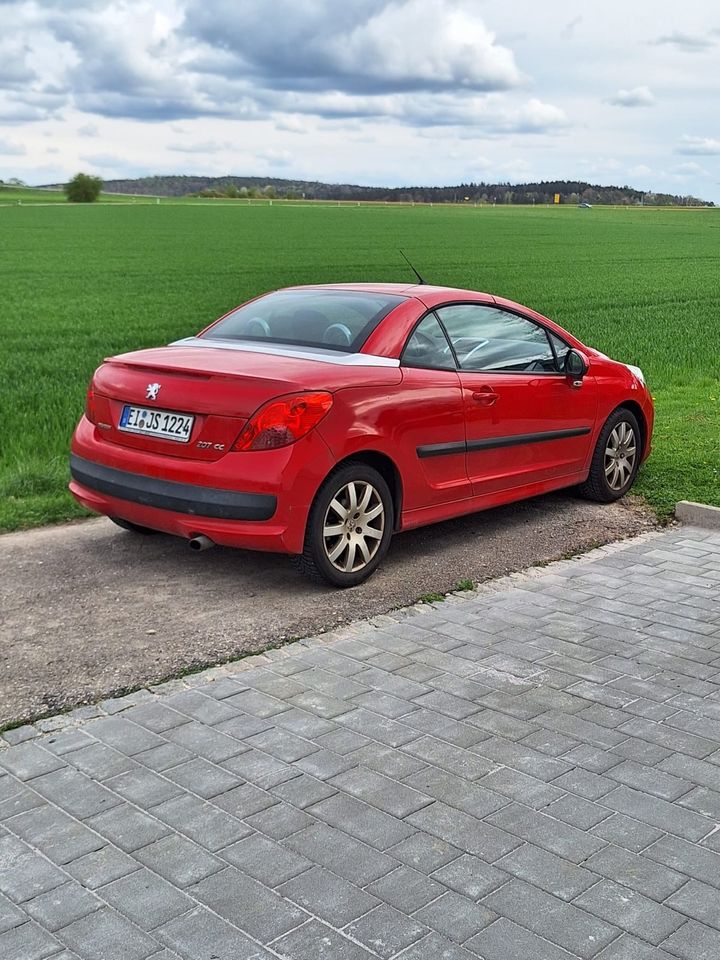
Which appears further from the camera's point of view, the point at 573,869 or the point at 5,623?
the point at 5,623

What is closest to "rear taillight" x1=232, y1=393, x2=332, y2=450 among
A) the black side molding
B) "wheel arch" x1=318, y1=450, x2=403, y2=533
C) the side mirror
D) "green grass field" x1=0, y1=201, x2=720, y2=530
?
"wheel arch" x1=318, y1=450, x2=403, y2=533

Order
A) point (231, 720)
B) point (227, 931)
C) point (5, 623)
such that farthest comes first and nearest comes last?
point (5, 623)
point (231, 720)
point (227, 931)

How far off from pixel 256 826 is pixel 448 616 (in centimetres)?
220

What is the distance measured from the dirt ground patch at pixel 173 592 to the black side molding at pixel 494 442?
0.56m

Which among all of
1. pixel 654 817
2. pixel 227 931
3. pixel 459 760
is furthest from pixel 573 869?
pixel 227 931

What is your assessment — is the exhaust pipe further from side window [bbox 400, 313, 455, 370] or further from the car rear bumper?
side window [bbox 400, 313, 455, 370]

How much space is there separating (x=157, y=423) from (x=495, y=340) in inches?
93.2

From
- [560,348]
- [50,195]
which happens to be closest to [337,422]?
[560,348]

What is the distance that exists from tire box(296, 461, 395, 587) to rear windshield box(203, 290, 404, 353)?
0.82 metres

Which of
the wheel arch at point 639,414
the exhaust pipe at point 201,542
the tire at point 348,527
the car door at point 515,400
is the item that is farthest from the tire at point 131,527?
the wheel arch at point 639,414

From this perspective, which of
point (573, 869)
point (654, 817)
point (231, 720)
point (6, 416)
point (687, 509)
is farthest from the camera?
point (6, 416)

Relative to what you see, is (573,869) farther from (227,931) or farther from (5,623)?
(5,623)

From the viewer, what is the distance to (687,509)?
743 cm

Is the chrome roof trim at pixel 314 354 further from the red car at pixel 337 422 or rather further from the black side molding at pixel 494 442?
the black side molding at pixel 494 442
